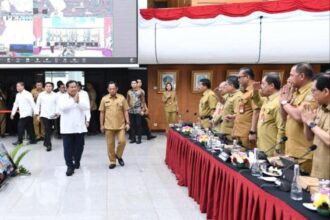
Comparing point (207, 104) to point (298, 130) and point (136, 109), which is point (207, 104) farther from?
point (298, 130)

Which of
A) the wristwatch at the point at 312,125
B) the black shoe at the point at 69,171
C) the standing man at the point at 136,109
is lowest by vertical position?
the black shoe at the point at 69,171

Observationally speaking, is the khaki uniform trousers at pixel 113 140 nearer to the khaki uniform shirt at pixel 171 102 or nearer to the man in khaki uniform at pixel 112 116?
the man in khaki uniform at pixel 112 116

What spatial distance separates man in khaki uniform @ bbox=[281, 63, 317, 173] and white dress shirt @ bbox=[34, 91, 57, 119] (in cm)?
550

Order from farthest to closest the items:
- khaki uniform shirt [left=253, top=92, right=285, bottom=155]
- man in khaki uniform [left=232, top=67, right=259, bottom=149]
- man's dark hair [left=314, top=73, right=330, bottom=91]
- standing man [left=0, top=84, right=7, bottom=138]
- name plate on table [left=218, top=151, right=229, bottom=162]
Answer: standing man [left=0, top=84, right=7, bottom=138]
man in khaki uniform [left=232, top=67, right=259, bottom=149]
khaki uniform shirt [left=253, top=92, right=285, bottom=155]
name plate on table [left=218, top=151, right=229, bottom=162]
man's dark hair [left=314, top=73, right=330, bottom=91]

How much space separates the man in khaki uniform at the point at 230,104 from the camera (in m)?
4.92

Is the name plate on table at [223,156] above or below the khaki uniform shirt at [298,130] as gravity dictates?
below

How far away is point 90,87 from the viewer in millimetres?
9703

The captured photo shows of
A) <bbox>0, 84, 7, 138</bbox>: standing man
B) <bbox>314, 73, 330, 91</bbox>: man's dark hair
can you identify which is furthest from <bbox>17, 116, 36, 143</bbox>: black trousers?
<bbox>314, 73, 330, 91</bbox>: man's dark hair

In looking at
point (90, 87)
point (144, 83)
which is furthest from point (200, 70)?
point (90, 87)

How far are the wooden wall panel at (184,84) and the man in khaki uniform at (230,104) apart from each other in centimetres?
489

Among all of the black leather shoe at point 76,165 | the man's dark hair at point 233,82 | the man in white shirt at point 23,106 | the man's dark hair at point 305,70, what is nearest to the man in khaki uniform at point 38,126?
the man in white shirt at point 23,106

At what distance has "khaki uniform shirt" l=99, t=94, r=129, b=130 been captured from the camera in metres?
5.91

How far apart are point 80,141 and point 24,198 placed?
1391 mm

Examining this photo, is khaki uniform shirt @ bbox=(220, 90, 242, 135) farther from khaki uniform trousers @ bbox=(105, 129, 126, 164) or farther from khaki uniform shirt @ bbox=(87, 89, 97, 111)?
khaki uniform shirt @ bbox=(87, 89, 97, 111)
